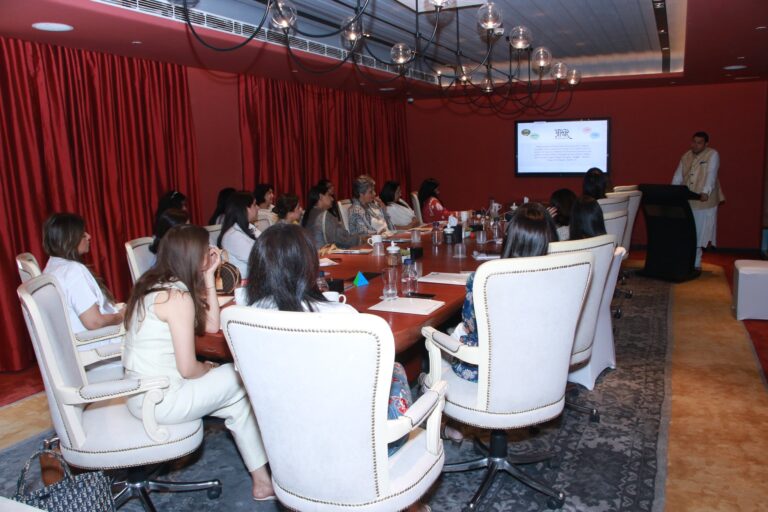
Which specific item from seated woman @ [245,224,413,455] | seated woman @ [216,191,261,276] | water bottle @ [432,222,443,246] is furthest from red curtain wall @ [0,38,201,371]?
seated woman @ [245,224,413,455]

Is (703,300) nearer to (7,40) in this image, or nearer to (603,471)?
(603,471)

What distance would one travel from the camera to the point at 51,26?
4035 millimetres

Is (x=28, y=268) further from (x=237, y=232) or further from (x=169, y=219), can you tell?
(x=237, y=232)

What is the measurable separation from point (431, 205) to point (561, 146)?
3337 millimetres

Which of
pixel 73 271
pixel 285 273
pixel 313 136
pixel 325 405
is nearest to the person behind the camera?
pixel 325 405

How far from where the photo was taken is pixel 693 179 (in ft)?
24.1

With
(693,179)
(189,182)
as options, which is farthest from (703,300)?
(189,182)

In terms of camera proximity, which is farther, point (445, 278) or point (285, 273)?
point (445, 278)

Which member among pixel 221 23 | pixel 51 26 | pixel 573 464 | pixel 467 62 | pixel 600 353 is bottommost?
pixel 573 464

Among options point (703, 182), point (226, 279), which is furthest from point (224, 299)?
point (703, 182)

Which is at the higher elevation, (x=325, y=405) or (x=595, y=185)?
(x=595, y=185)

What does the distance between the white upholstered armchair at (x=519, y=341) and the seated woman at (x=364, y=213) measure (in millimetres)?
3405

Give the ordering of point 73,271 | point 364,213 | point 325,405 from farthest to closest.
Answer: point 364,213
point 73,271
point 325,405

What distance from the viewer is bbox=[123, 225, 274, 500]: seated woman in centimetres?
220
